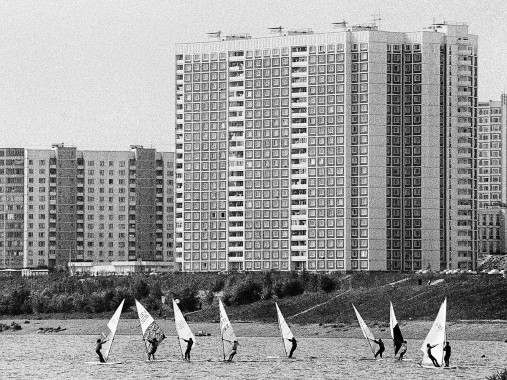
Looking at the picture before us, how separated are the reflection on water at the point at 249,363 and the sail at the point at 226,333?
1513 millimetres

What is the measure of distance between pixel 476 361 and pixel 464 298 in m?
50.5

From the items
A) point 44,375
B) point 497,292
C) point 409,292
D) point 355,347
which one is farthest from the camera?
point 409,292

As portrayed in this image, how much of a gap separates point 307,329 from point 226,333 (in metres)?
57.0

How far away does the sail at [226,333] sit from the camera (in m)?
112

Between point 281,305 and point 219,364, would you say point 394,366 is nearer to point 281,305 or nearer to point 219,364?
point 219,364

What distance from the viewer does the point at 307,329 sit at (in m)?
171

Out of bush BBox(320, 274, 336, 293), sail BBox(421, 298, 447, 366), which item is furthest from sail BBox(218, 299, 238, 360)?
bush BBox(320, 274, 336, 293)

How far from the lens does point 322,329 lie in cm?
16938

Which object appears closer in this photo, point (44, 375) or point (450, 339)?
point (44, 375)

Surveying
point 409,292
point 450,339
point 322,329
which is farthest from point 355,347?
point 409,292

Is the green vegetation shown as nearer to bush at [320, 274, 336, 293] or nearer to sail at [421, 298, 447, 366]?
bush at [320, 274, 336, 293]

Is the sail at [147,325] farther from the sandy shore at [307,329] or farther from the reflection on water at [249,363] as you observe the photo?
the sandy shore at [307,329]

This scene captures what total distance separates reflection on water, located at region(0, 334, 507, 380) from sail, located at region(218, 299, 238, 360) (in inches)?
59.6

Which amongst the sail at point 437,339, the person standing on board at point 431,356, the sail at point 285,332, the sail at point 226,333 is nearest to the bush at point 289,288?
the sail at point 285,332
